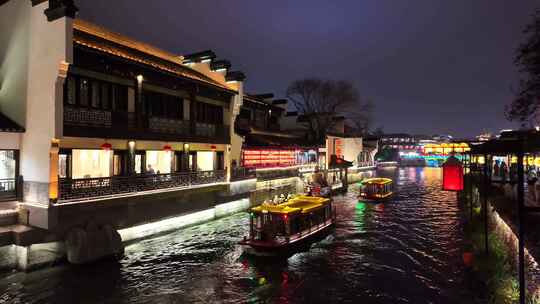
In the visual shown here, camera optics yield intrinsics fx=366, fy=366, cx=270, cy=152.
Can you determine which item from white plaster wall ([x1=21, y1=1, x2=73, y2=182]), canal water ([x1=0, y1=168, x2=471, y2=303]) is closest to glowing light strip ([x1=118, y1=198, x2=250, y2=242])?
canal water ([x1=0, y1=168, x2=471, y2=303])

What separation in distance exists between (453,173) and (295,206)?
28.5ft

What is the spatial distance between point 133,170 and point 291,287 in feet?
42.1

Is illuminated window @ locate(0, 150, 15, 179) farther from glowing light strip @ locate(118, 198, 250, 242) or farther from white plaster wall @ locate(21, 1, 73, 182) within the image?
glowing light strip @ locate(118, 198, 250, 242)

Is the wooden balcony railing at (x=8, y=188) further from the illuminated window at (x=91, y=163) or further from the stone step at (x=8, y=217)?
the illuminated window at (x=91, y=163)

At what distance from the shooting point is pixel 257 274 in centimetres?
1666

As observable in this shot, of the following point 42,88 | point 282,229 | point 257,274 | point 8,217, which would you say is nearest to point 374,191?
point 282,229

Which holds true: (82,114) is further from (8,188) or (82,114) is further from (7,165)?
(8,188)

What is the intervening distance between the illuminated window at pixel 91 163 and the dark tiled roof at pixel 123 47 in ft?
20.4

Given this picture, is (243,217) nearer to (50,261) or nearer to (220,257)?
(220,257)

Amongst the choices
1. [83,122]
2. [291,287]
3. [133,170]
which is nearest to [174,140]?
[133,170]

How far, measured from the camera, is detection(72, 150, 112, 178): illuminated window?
21.7 meters

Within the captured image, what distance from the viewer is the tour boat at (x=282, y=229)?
1861cm

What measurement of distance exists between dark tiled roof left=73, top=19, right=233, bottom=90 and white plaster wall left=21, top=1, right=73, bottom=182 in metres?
1.03

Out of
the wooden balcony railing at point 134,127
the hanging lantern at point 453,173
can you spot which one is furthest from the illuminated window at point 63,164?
the hanging lantern at point 453,173
